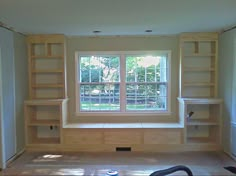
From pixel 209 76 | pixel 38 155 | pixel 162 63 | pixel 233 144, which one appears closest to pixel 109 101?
pixel 162 63

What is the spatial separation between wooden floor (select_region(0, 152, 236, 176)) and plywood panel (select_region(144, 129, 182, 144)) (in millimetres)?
274

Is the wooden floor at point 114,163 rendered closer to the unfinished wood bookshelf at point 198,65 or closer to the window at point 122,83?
the window at point 122,83

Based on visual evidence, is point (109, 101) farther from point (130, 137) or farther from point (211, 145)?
point (211, 145)

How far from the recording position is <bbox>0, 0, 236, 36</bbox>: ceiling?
2.97 m

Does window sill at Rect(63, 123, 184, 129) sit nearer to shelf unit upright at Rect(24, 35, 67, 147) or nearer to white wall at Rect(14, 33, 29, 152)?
shelf unit upright at Rect(24, 35, 67, 147)

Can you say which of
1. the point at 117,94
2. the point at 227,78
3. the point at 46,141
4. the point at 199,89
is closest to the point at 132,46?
the point at 117,94

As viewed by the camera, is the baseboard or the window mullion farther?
the window mullion

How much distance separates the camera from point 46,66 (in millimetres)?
5512

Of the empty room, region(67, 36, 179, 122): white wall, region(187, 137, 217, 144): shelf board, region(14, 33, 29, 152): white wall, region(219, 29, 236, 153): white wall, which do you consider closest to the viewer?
the empty room

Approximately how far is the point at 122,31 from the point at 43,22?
1.53 m

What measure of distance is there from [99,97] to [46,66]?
4.34 ft

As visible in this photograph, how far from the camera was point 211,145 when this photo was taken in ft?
16.6

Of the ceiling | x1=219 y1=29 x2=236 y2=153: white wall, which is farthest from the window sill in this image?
the ceiling

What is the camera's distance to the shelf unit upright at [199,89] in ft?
16.7
